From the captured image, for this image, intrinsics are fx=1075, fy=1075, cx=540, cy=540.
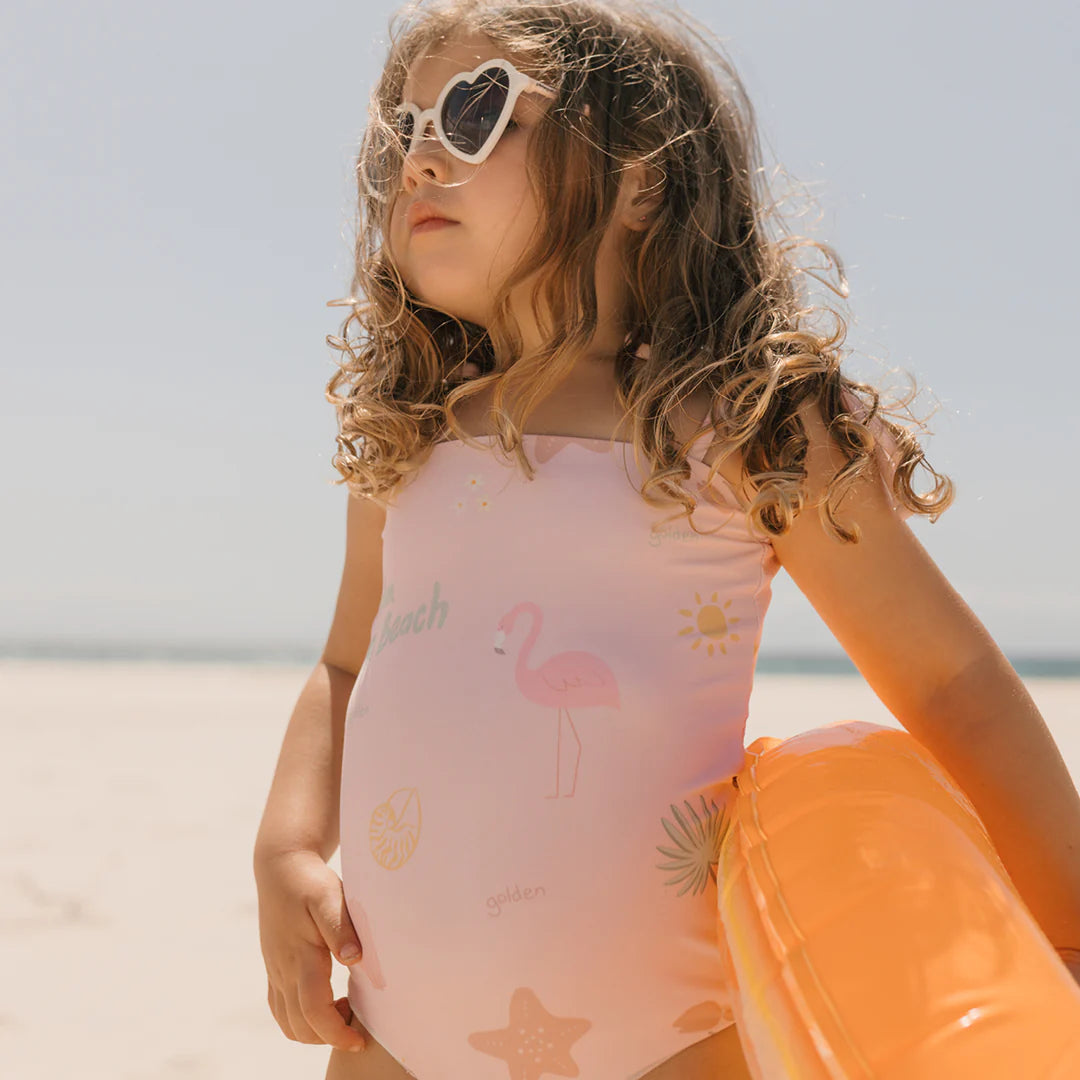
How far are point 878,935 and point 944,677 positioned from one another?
1.34ft

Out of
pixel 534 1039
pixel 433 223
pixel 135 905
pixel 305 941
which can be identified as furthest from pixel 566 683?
pixel 135 905

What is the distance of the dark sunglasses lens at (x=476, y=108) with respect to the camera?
147 centimetres

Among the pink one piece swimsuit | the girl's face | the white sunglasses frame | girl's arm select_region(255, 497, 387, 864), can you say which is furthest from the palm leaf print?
the white sunglasses frame

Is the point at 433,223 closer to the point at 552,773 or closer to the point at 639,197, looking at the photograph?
the point at 639,197

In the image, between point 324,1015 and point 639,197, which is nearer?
point 324,1015

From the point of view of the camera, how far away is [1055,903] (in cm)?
118

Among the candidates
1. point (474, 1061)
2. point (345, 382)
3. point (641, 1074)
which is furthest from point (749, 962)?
point (345, 382)

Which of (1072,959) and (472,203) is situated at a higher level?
(472,203)

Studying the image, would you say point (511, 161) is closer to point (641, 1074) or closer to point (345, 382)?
point (345, 382)

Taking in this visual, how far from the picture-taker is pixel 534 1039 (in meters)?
1.15

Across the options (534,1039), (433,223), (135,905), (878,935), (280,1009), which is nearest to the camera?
(878,935)

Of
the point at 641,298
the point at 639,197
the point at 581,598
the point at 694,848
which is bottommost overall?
the point at 694,848

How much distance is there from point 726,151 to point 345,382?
716 millimetres

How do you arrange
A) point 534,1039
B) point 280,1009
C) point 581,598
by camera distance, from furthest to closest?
1. point 280,1009
2. point 581,598
3. point 534,1039
